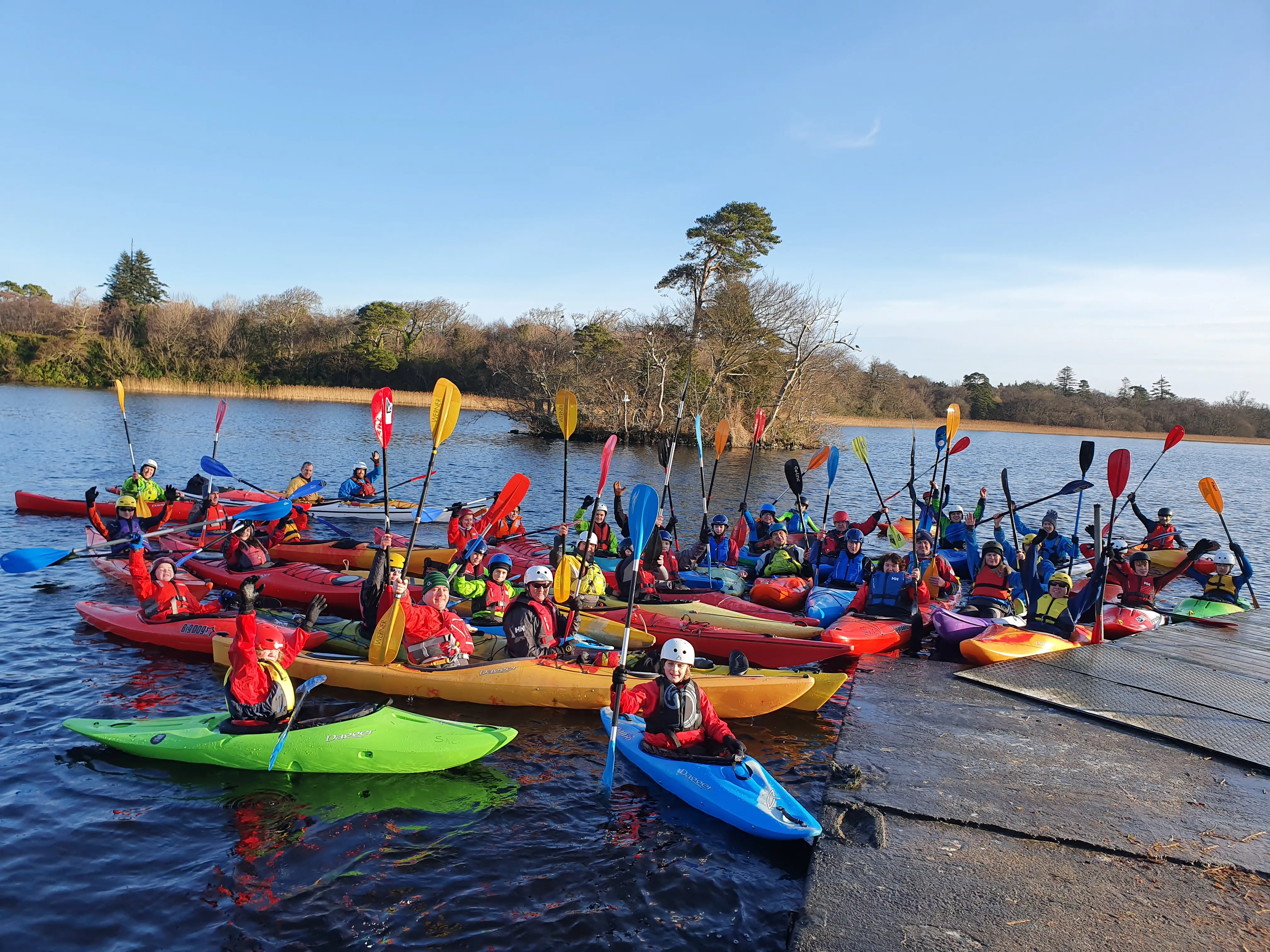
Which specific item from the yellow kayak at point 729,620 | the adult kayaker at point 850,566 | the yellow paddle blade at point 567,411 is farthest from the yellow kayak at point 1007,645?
the yellow paddle blade at point 567,411

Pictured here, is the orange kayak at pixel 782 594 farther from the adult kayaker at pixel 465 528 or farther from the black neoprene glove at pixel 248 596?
the black neoprene glove at pixel 248 596

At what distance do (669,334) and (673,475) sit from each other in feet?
37.9

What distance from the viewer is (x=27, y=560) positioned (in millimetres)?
9055

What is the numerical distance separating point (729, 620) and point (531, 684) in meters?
2.78

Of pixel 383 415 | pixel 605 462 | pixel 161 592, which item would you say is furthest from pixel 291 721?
pixel 605 462

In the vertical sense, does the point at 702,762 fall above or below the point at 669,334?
below

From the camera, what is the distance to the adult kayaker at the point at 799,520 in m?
13.4

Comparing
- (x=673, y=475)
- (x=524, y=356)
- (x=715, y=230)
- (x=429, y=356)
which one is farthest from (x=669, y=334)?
(x=429, y=356)

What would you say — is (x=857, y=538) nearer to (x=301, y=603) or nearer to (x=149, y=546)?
(x=301, y=603)

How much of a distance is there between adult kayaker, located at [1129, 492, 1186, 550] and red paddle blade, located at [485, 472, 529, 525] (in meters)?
10.1

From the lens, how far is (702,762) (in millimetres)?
5445

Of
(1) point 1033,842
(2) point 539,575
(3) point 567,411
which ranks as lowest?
(1) point 1033,842

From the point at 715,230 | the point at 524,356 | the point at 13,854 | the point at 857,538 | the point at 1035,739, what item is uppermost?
the point at 715,230

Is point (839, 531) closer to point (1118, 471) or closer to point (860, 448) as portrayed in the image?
point (860, 448)
